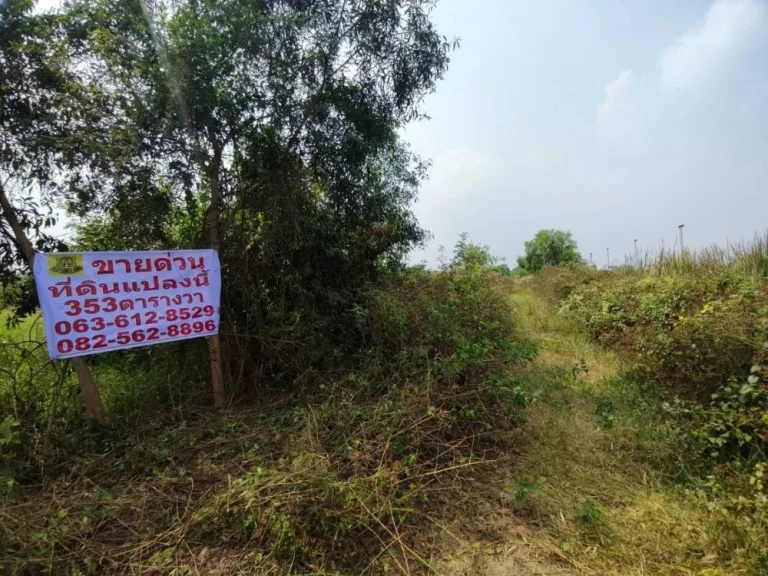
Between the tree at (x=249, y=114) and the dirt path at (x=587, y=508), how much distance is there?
2.37 metres

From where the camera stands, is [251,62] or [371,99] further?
[371,99]

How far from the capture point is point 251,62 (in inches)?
122

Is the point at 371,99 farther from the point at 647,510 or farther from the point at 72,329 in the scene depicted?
the point at 647,510

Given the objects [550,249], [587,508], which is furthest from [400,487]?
[550,249]

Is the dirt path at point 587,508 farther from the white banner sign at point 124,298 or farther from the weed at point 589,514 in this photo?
the white banner sign at point 124,298

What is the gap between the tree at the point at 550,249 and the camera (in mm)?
25469

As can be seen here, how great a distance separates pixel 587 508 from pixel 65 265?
345 cm

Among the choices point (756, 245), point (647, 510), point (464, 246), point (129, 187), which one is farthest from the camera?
point (464, 246)

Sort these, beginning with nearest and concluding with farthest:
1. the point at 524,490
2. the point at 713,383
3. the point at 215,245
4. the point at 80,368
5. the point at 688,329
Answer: the point at 524,490, the point at 80,368, the point at 713,383, the point at 215,245, the point at 688,329

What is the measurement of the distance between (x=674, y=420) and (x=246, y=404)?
345 cm

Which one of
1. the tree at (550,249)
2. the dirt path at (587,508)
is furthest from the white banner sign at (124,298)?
the tree at (550,249)

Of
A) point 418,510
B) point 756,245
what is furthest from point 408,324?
point 756,245

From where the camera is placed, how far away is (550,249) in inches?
1041

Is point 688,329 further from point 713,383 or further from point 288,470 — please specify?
point 288,470
